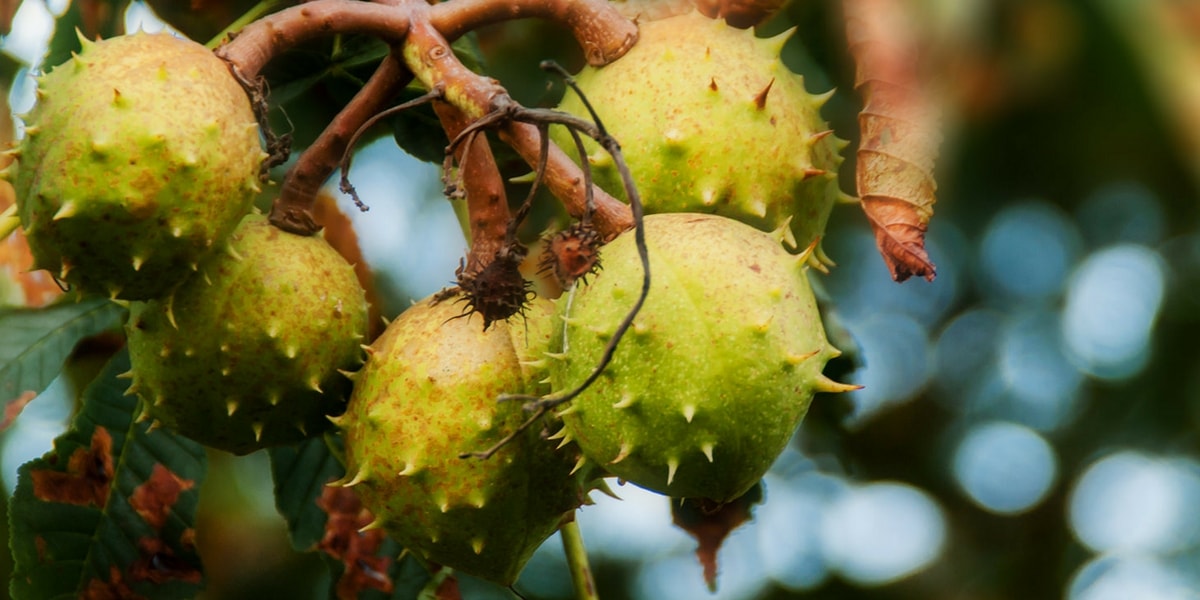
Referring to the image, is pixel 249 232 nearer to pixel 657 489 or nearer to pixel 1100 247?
pixel 657 489

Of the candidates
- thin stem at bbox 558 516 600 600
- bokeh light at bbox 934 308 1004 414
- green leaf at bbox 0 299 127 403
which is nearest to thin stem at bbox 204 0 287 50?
green leaf at bbox 0 299 127 403

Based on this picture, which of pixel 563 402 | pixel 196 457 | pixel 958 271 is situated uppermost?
pixel 563 402

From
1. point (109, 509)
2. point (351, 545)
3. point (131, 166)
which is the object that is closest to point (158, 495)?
point (109, 509)

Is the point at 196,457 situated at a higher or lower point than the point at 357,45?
lower

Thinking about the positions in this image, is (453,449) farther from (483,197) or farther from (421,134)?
(421,134)

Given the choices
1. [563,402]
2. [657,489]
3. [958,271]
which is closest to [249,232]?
[563,402]

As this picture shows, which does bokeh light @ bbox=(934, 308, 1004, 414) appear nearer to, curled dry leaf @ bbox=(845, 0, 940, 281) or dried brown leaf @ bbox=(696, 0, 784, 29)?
dried brown leaf @ bbox=(696, 0, 784, 29)
